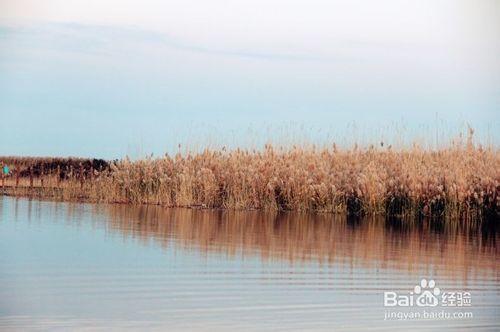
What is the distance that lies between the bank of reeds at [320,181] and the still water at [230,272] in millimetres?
1363

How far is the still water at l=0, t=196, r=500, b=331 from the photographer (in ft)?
20.9

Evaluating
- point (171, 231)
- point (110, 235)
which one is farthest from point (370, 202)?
point (110, 235)

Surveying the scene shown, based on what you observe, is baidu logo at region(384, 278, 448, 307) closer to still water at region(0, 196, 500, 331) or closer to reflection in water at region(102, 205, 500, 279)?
still water at region(0, 196, 500, 331)

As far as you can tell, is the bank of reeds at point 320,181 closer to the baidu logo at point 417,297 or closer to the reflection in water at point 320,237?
the reflection in water at point 320,237

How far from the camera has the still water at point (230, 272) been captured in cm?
637

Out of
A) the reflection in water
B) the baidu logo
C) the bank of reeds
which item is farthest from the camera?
the bank of reeds

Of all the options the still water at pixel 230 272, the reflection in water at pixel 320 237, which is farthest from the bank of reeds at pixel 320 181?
the still water at pixel 230 272

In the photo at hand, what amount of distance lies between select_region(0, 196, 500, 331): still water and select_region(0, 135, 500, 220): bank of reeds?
1.36 m

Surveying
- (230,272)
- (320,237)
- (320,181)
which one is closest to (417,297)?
(230,272)

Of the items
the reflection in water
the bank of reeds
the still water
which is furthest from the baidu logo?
the bank of reeds

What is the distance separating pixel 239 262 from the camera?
8.94m

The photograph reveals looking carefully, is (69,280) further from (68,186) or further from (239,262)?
(68,186)

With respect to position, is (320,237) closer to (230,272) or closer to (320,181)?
(230,272)

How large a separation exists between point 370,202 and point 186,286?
808 centimetres
